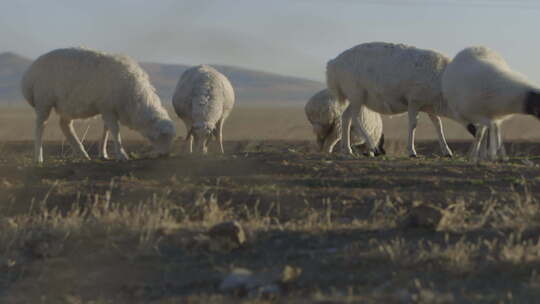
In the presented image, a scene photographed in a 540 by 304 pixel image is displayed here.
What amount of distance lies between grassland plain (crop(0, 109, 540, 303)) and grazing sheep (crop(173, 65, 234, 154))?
4997mm

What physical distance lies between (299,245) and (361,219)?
1.45 metres

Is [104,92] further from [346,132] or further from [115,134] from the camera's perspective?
[346,132]

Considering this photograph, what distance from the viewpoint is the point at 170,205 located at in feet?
31.0

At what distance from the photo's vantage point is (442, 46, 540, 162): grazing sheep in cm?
1229

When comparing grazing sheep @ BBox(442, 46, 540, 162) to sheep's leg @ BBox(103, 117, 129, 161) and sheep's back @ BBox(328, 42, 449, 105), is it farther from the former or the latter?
sheep's leg @ BBox(103, 117, 129, 161)

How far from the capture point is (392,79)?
48.8 feet

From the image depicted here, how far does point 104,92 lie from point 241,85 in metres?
166

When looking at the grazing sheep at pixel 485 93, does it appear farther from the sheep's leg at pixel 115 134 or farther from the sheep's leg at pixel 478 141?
the sheep's leg at pixel 115 134

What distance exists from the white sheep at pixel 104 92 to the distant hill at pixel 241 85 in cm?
11644

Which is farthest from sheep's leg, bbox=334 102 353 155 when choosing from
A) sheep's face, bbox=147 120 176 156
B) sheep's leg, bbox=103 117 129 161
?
sheep's leg, bbox=103 117 129 161

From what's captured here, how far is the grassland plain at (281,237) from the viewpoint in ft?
22.3

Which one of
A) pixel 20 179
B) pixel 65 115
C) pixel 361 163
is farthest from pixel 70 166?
pixel 361 163

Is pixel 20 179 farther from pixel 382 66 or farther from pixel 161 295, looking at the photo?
pixel 382 66

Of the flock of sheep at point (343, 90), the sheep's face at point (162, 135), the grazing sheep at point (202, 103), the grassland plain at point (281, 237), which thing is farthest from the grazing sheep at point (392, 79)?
the sheep's face at point (162, 135)
